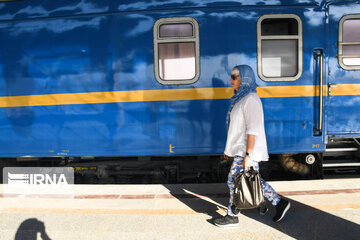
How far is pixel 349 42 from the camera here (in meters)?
4.16

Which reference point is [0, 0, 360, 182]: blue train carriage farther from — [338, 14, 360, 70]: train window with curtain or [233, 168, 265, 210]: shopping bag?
[233, 168, 265, 210]: shopping bag

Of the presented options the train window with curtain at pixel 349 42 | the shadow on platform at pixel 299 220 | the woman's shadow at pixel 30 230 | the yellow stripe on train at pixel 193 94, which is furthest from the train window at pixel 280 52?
the woman's shadow at pixel 30 230

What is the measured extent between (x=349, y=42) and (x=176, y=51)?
8.40 ft

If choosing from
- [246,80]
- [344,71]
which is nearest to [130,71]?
[246,80]

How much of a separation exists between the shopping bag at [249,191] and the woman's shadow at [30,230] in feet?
6.98

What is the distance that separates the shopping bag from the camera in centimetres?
295

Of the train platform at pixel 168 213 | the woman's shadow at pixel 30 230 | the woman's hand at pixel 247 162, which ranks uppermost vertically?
the woman's hand at pixel 247 162

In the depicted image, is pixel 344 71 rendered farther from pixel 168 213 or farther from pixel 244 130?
pixel 168 213

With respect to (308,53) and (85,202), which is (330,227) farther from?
(85,202)

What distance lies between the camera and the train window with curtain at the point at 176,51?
13.4 feet

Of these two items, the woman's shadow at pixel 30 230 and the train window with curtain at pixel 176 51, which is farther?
the train window with curtain at pixel 176 51

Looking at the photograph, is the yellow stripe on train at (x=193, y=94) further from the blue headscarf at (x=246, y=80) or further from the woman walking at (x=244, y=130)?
the blue headscarf at (x=246, y=80)

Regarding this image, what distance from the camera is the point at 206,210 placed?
3590 mm

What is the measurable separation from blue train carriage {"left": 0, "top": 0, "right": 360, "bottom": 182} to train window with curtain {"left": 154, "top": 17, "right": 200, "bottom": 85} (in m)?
0.01
